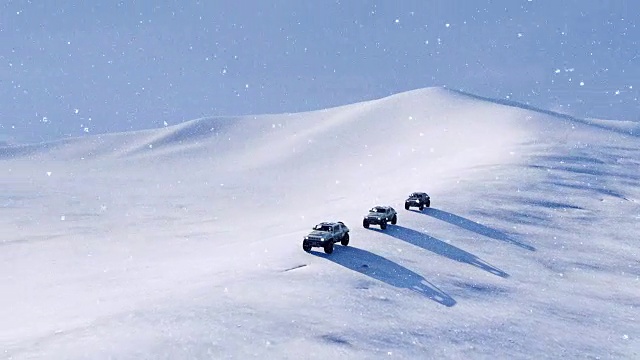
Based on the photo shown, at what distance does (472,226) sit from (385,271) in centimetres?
895

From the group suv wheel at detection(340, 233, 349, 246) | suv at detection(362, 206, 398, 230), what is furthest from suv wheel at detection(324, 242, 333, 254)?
suv at detection(362, 206, 398, 230)

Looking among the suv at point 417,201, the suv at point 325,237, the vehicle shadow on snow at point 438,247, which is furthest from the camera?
the suv at point 417,201

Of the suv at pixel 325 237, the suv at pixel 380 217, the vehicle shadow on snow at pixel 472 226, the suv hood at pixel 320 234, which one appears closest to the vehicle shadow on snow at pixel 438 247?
the suv at pixel 380 217

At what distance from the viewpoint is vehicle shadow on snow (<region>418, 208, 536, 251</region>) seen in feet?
81.0

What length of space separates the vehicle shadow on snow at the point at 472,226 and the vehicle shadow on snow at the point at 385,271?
7.35 meters

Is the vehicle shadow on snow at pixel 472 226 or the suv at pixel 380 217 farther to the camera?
the vehicle shadow on snow at pixel 472 226

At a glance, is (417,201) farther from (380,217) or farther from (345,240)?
(345,240)

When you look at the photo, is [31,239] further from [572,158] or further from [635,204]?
[572,158]

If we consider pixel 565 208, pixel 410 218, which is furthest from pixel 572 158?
pixel 410 218

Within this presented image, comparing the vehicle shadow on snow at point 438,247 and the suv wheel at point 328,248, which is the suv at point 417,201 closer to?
the vehicle shadow on snow at point 438,247

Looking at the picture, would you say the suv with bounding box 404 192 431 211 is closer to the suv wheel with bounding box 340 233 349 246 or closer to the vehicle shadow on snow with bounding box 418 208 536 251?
the vehicle shadow on snow with bounding box 418 208 536 251

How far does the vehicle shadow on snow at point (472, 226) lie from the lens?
972 inches

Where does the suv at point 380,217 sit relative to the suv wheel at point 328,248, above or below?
above

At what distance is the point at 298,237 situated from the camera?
24.4 metres
